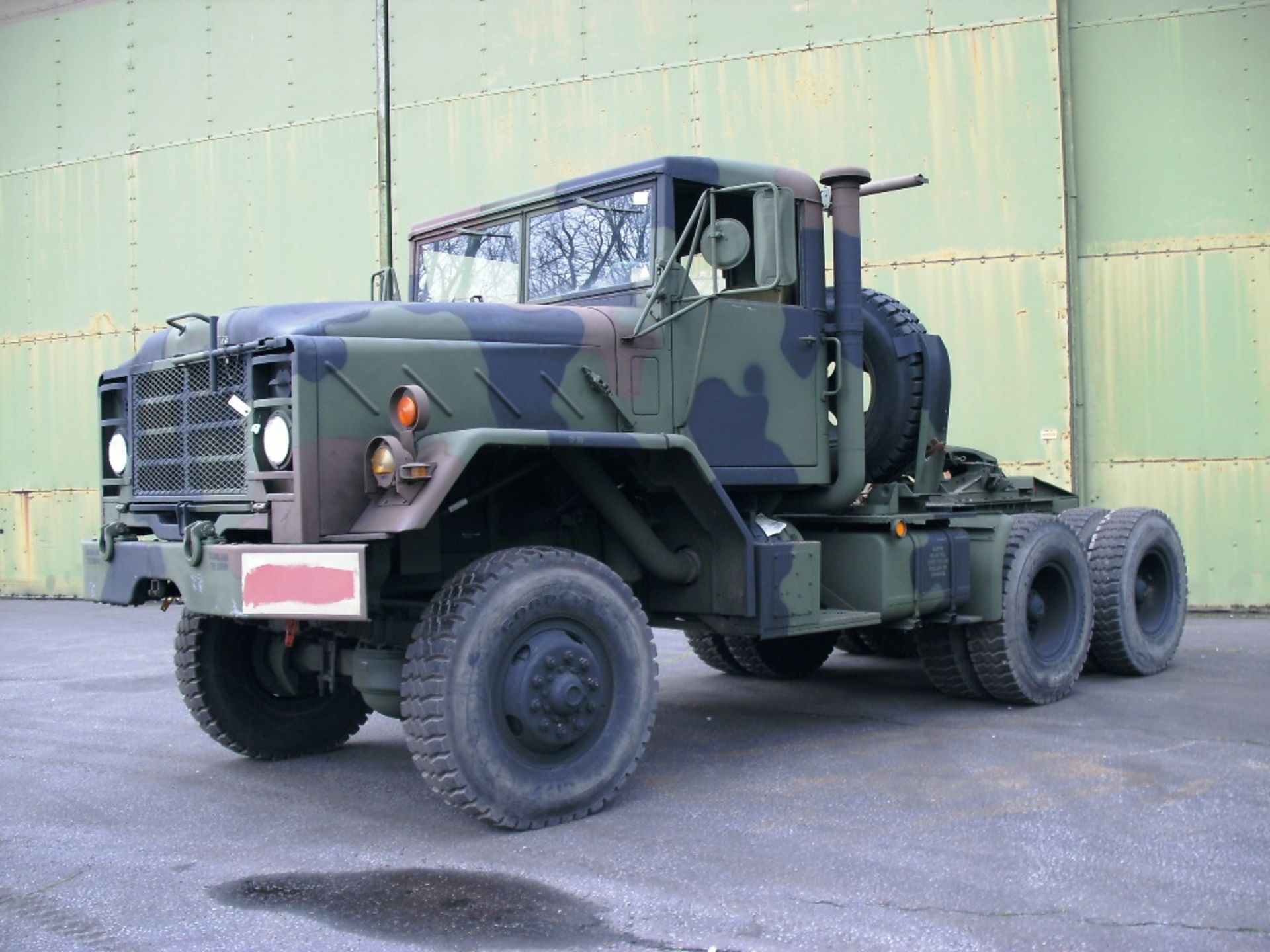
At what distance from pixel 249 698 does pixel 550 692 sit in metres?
1.95

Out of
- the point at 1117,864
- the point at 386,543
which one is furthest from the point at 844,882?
the point at 386,543

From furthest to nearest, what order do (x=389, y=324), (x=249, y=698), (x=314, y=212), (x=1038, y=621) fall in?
(x=314, y=212) → (x=1038, y=621) → (x=249, y=698) → (x=389, y=324)

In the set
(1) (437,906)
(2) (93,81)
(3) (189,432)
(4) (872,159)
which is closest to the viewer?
(1) (437,906)

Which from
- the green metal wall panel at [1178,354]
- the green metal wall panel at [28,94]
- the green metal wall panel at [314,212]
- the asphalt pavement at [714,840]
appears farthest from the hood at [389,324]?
the green metal wall panel at [28,94]

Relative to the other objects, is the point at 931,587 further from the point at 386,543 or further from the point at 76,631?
the point at 76,631

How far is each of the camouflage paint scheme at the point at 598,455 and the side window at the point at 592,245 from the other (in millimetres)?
71

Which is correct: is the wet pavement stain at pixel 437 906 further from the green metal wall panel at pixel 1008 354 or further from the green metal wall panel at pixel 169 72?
the green metal wall panel at pixel 169 72

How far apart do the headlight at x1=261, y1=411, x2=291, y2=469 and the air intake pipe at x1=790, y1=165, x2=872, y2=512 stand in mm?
2968

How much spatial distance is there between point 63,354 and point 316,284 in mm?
3409

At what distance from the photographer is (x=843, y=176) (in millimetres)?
6746

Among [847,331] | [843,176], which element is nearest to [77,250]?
[843,176]

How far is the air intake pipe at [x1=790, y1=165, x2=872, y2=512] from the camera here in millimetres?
6711

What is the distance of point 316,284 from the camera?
45.4 ft

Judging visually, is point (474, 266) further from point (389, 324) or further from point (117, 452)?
point (117, 452)
